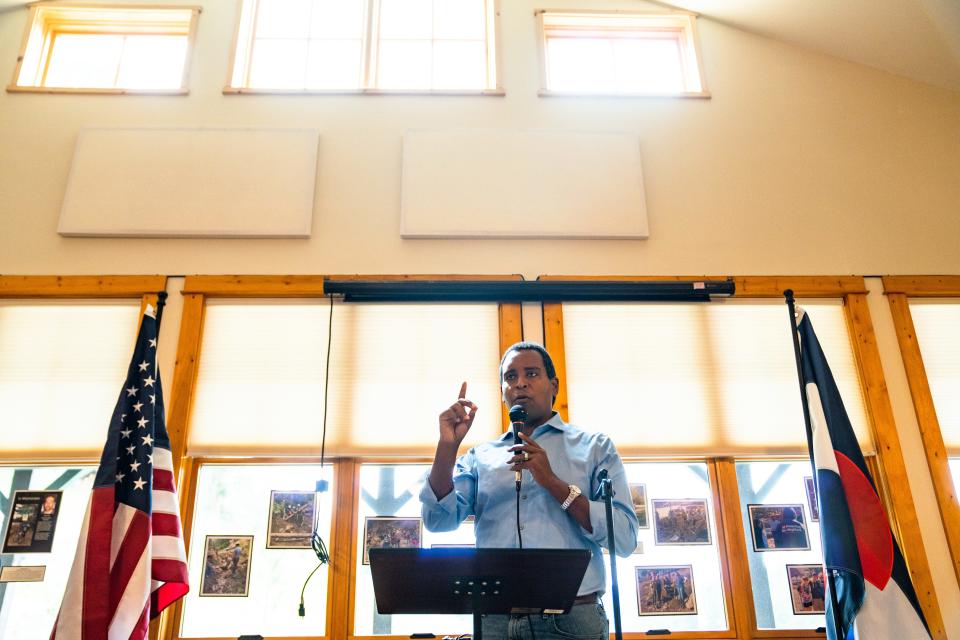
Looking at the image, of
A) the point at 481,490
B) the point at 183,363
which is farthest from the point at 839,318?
the point at 183,363

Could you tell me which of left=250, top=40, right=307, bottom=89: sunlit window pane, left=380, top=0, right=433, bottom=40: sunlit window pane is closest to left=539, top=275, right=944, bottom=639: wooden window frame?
left=380, top=0, right=433, bottom=40: sunlit window pane

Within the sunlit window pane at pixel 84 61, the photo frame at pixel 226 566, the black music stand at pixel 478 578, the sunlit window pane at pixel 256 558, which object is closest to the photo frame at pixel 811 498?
the black music stand at pixel 478 578

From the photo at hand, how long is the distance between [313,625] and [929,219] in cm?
395

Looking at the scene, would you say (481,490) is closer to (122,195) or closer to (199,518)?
(199,518)

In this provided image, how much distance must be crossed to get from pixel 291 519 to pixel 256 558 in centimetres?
23

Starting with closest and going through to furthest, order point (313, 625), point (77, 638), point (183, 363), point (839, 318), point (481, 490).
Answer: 1. point (481, 490)
2. point (77, 638)
3. point (313, 625)
4. point (183, 363)
5. point (839, 318)

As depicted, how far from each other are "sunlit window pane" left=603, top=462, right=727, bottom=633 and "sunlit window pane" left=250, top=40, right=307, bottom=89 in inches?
121

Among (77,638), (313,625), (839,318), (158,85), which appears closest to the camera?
(77,638)

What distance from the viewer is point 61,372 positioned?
11.7 ft

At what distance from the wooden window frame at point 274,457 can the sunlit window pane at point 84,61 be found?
168 cm

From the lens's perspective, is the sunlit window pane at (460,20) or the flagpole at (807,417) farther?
the sunlit window pane at (460,20)

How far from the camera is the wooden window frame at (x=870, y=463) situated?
130 inches

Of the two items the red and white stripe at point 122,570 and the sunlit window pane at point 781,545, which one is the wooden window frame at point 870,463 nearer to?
the sunlit window pane at point 781,545

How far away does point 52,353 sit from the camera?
3623 mm
